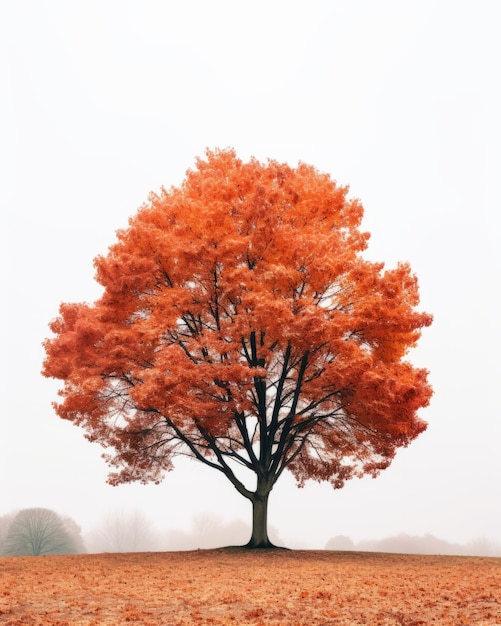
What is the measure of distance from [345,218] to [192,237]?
5764mm

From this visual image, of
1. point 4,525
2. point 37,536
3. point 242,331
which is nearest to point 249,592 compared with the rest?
point 242,331

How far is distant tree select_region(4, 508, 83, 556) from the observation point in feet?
106

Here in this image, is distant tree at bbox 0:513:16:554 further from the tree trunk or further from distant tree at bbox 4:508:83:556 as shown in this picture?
the tree trunk

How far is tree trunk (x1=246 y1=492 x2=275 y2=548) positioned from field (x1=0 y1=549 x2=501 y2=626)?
2213mm

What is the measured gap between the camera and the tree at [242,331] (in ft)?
58.4

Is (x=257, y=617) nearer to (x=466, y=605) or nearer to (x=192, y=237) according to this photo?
(x=466, y=605)

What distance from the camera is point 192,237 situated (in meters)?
19.0

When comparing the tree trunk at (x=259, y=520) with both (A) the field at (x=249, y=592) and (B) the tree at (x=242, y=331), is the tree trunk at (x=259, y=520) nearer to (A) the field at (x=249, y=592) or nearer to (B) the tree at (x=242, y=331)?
(B) the tree at (x=242, y=331)

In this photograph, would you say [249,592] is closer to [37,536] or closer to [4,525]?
[37,536]

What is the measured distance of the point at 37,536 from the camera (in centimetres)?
3247

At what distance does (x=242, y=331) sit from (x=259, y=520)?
716 cm

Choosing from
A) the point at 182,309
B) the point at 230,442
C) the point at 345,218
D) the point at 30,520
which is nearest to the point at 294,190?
the point at 345,218

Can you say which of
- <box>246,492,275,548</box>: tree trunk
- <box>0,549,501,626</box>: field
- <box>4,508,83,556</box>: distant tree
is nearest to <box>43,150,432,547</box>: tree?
<box>246,492,275,548</box>: tree trunk

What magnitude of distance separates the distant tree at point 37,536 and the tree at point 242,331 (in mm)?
13845
